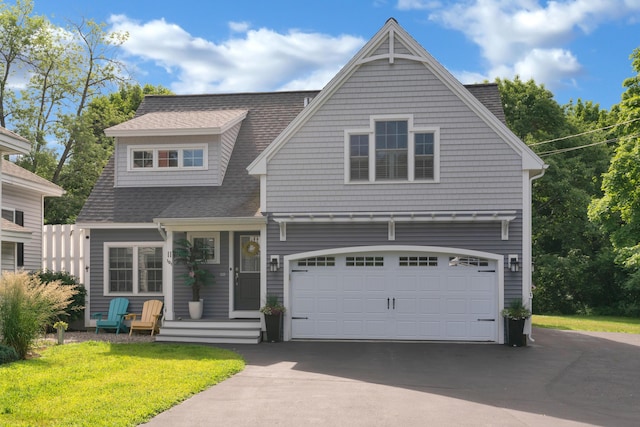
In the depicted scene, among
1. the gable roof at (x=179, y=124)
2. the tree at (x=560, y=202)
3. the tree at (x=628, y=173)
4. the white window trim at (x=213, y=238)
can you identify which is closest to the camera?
the white window trim at (x=213, y=238)

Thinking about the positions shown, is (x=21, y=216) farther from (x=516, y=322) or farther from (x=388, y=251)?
(x=516, y=322)

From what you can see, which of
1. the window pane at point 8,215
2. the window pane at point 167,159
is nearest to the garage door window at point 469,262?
the window pane at point 167,159

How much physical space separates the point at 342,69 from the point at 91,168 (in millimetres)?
18462

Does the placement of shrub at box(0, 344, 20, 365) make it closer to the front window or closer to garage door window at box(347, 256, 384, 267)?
the front window

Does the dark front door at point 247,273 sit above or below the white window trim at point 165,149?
below

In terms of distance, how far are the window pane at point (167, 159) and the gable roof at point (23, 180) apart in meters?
4.40

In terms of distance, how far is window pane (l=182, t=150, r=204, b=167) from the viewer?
58.2 feet

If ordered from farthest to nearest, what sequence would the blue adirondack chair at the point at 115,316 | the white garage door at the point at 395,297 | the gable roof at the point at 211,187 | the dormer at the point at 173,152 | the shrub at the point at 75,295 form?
the dormer at the point at 173,152 < the shrub at the point at 75,295 < the blue adirondack chair at the point at 115,316 < the gable roof at the point at 211,187 < the white garage door at the point at 395,297

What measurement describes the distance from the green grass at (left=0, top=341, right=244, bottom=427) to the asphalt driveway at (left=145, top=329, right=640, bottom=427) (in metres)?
0.38

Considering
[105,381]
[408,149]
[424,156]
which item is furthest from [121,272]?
[424,156]

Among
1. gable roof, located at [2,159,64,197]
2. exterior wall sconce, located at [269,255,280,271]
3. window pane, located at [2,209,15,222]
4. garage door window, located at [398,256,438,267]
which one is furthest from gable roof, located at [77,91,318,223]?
garage door window, located at [398,256,438,267]

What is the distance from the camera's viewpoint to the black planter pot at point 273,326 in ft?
48.0

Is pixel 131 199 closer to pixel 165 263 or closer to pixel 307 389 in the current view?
pixel 165 263

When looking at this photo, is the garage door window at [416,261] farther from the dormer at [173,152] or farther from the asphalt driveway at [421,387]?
the dormer at [173,152]
